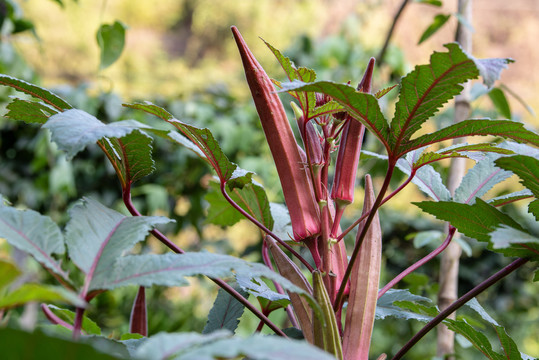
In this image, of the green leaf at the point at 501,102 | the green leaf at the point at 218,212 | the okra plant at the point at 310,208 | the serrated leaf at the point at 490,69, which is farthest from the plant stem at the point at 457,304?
the green leaf at the point at 501,102

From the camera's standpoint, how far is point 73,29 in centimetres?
615

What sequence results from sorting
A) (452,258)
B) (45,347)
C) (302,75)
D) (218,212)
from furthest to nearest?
(452,258) → (218,212) → (302,75) → (45,347)

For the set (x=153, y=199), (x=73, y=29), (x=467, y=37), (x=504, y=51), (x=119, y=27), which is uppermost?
(x=504, y=51)

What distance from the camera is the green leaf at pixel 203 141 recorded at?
→ 0.28m

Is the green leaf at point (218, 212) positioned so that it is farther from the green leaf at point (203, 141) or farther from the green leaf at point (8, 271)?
the green leaf at point (8, 271)

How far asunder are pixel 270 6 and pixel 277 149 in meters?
7.15

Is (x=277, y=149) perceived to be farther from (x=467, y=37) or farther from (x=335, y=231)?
(x=467, y=37)

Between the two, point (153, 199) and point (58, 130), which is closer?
point (58, 130)

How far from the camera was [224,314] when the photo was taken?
35cm

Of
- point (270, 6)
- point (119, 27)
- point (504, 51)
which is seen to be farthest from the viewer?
point (270, 6)

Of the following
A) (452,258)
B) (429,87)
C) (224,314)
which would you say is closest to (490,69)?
(429,87)

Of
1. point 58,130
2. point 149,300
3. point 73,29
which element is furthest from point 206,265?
point 73,29

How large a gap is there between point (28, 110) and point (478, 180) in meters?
0.29

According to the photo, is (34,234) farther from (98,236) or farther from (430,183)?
(430,183)
